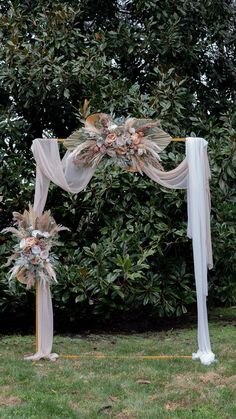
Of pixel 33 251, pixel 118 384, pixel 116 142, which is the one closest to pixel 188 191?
pixel 116 142

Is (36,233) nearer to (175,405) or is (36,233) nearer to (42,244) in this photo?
(42,244)

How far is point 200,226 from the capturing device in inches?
218

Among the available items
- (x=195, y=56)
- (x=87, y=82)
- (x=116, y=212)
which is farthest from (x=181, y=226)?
(x=195, y=56)

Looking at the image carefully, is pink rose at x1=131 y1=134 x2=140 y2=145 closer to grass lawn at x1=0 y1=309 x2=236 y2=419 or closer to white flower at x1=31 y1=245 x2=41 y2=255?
white flower at x1=31 y1=245 x2=41 y2=255

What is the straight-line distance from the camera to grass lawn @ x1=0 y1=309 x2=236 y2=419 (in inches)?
162

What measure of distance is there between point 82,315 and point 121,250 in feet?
3.99

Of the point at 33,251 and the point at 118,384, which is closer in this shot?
the point at 118,384

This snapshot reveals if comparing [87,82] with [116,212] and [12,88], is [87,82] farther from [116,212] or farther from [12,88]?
Answer: [116,212]

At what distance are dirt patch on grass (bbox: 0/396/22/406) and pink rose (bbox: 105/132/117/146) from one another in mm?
2602

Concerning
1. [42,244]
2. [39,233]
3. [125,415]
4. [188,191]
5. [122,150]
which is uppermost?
[122,150]

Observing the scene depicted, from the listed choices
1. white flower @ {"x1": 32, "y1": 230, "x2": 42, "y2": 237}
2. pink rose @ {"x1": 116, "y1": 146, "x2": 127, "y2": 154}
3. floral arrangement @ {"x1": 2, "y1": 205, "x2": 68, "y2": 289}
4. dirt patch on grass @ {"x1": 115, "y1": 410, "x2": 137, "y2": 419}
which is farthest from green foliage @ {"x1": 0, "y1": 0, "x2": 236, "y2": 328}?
dirt patch on grass @ {"x1": 115, "y1": 410, "x2": 137, "y2": 419}

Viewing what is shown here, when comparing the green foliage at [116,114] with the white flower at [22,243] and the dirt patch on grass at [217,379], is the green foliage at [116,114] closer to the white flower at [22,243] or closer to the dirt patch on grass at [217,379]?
the white flower at [22,243]

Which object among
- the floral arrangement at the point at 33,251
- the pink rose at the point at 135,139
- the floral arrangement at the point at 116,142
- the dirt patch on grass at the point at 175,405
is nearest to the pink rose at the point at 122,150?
the floral arrangement at the point at 116,142

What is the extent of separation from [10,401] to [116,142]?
8.80 ft
